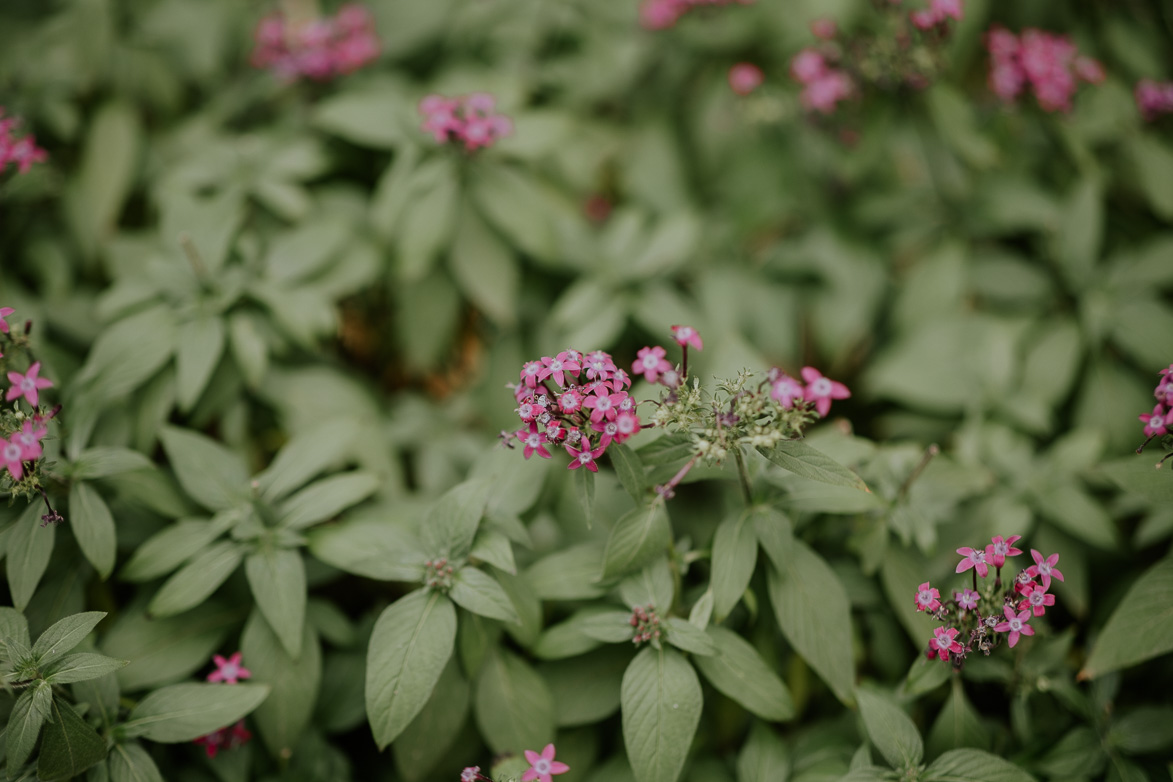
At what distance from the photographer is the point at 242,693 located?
1843 mm

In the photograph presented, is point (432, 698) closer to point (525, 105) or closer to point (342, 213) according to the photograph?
point (342, 213)

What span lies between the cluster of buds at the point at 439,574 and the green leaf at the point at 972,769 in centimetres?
133

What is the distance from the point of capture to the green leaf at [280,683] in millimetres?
1946

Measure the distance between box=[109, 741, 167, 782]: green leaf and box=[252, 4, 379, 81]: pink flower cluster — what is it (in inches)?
107

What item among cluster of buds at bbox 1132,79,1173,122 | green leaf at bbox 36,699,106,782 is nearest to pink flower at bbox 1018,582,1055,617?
green leaf at bbox 36,699,106,782

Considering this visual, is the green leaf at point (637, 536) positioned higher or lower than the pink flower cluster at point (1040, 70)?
lower

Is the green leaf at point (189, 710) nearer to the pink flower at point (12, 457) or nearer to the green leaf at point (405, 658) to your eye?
the green leaf at point (405, 658)

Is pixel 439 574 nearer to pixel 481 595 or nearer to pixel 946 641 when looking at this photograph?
pixel 481 595

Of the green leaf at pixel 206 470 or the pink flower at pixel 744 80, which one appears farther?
the pink flower at pixel 744 80

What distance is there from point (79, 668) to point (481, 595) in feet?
3.23

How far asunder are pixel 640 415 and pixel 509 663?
84 cm

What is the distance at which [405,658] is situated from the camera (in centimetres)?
170

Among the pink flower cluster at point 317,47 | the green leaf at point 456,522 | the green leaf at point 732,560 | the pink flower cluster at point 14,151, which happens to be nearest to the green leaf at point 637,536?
the green leaf at point 732,560

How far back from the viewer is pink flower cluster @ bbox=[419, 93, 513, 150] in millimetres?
2465
